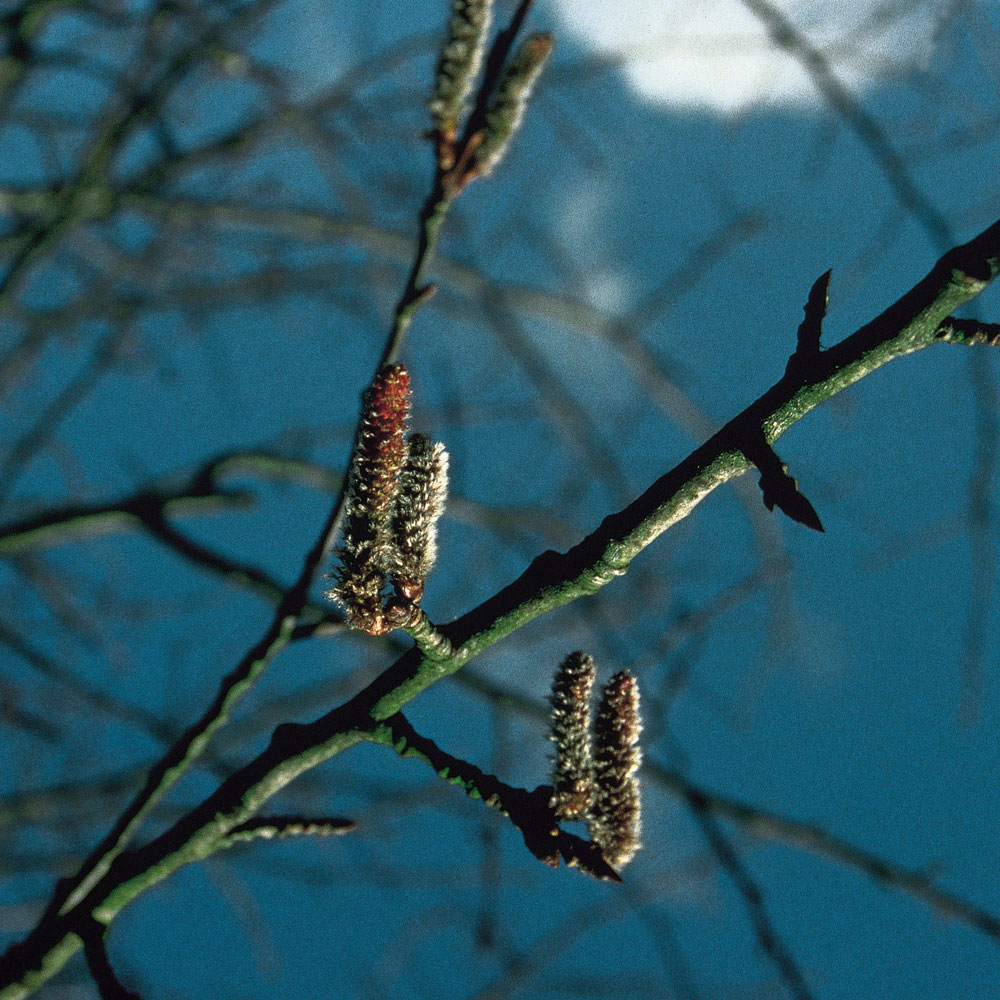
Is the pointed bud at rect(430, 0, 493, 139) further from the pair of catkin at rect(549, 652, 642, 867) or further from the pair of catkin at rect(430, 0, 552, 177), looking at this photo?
the pair of catkin at rect(549, 652, 642, 867)

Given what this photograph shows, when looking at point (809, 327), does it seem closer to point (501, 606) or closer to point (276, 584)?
point (501, 606)

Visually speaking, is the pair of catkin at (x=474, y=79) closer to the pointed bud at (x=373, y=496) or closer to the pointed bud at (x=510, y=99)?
the pointed bud at (x=510, y=99)

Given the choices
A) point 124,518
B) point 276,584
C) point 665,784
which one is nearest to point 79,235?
point 124,518

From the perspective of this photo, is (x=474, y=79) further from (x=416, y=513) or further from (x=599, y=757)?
(x=599, y=757)

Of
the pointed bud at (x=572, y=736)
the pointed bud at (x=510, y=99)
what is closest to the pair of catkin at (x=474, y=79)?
the pointed bud at (x=510, y=99)

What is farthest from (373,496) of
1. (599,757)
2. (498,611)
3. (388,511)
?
(599,757)

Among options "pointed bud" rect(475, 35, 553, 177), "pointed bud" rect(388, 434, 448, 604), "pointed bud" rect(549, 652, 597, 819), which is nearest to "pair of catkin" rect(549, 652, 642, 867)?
"pointed bud" rect(549, 652, 597, 819)
